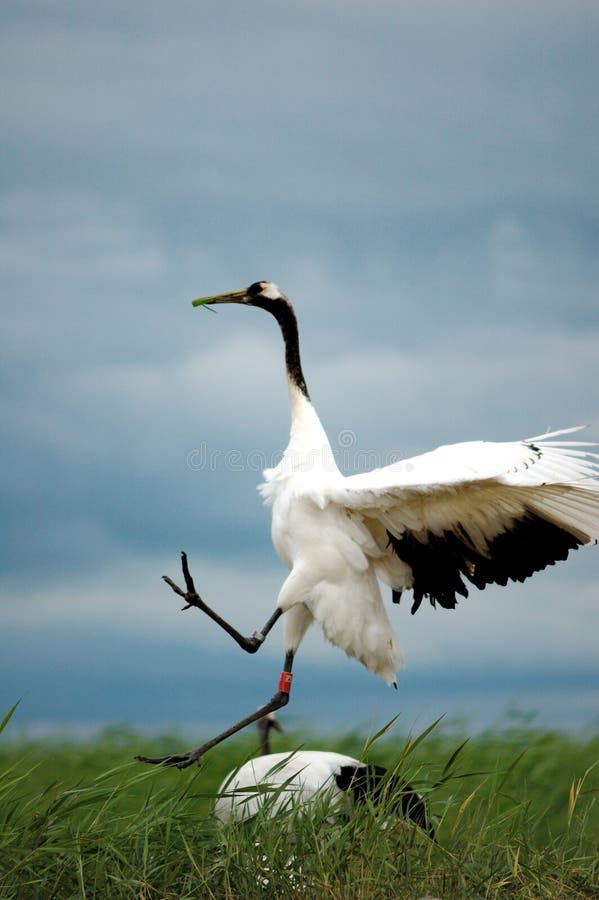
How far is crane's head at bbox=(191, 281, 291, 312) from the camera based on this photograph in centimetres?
640

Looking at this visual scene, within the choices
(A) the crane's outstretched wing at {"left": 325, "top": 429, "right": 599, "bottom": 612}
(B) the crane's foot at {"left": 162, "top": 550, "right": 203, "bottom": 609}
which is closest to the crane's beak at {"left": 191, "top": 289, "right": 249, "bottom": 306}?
(A) the crane's outstretched wing at {"left": 325, "top": 429, "right": 599, "bottom": 612}

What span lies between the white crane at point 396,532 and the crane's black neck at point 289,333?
16.5 inches

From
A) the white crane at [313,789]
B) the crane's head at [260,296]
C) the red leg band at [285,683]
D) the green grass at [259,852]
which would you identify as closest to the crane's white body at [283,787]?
the white crane at [313,789]

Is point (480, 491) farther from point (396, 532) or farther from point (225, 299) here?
point (225, 299)

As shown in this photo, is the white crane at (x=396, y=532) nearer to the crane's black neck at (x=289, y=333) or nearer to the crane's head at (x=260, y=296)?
the crane's black neck at (x=289, y=333)

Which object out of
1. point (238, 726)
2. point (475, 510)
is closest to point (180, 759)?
point (238, 726)

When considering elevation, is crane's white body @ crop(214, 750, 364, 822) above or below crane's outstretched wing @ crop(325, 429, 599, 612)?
below

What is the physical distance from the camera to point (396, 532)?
548 centimetres

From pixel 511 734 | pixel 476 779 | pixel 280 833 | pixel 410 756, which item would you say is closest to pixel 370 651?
pixel 410 756

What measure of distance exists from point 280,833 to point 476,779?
3.90m

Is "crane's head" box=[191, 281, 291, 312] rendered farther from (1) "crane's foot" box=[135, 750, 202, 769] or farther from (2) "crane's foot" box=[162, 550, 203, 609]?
(1) "crane's foot" box=[135, 750, 202, 769]

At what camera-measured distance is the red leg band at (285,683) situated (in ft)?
18.6

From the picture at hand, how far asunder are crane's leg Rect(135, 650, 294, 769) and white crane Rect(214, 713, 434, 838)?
9.5 inches

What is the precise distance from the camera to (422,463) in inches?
222
